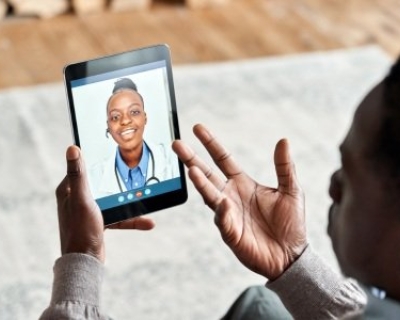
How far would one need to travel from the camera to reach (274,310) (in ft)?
3.13

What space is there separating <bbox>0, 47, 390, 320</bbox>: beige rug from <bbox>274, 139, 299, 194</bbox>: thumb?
560 mm

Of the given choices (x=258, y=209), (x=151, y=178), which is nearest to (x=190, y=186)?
(x=151, y=178)

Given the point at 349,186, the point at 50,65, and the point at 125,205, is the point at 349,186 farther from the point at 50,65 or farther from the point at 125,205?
the point at 50,65

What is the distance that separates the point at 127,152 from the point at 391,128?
0.51 m

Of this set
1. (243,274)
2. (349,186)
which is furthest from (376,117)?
(243,274)

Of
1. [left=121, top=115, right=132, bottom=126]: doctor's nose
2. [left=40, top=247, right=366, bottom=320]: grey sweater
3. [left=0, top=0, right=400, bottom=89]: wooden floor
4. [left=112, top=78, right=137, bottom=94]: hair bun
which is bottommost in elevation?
[left=40, top=247, right=366, bottom=320]: grey sweater

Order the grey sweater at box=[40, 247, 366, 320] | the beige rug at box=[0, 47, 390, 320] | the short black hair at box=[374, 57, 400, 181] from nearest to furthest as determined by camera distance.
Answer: the short black hair at box=[374, 57, 400, 181], the grey sweater at box=[40, 247, 366, 320], the beige rug at box=[0, 47, 390, 320]

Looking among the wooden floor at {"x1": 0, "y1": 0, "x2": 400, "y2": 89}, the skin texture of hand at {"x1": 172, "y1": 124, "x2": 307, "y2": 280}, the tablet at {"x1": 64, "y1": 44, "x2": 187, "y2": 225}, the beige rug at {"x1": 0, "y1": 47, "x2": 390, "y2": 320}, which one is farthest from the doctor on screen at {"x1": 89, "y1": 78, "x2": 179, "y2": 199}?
the wooden floor at {"x1": 0, "y1": 0, "x2": 400, "y2": 89}

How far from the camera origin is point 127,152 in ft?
3.34

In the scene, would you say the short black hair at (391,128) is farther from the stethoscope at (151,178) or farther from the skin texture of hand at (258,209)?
the stethoscope at (151,178)

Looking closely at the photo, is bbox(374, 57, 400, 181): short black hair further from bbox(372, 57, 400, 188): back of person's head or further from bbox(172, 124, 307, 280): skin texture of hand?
bbox(172, 124, 307, 280): skin texture of hand

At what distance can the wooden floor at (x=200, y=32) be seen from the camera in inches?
85.8

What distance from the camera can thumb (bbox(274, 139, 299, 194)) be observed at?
2.98 ft

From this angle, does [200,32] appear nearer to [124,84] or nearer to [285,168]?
[124,84]
